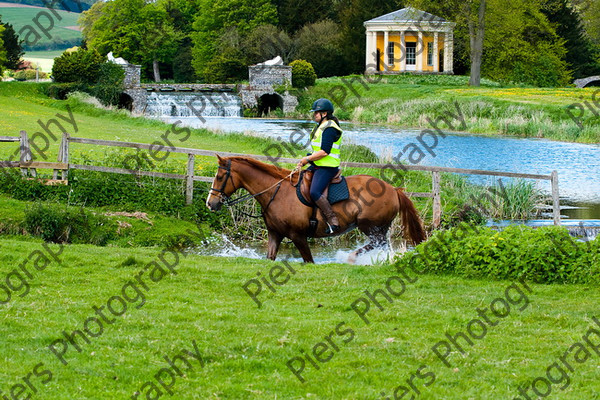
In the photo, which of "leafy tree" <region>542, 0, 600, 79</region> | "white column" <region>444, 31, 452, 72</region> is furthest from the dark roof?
"leafy tree" <region>542, 0, 600, 79</region>

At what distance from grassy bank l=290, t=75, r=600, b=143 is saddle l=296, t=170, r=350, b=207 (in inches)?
814

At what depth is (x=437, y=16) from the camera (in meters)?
61.6

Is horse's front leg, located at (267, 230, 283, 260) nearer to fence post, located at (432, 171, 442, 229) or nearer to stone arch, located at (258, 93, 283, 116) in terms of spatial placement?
fence post, located at (432, 171, 442, 229)

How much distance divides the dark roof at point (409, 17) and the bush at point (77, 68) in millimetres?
24357

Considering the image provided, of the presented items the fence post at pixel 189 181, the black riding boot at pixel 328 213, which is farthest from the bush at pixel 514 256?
the fence post at pixel 189 181

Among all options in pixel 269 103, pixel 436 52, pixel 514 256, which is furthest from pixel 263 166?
pixel 436 52

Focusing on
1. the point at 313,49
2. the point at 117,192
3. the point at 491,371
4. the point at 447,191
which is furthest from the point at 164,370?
the point at 313,49

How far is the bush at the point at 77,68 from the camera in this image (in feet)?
165

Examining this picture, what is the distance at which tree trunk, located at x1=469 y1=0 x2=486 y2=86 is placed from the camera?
56500 mm

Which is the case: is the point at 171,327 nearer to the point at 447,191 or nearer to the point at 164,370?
the point at 164,370

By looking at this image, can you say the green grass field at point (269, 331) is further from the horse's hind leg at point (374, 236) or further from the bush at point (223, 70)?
the bush at point (223, 70)

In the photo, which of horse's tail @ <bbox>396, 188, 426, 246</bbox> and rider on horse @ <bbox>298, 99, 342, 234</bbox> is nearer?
rider on horse @ <bbox>298, 99, 342, 234</bbox>

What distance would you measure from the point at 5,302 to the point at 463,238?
665 cm

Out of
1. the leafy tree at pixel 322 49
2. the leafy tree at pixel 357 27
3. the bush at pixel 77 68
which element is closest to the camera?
the bush at pixel 77 68
